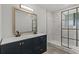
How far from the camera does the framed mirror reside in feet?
8.10

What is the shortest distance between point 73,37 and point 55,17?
196cm

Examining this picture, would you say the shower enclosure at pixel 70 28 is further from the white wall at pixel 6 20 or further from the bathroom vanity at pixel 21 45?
the white wall at pixel 6 20

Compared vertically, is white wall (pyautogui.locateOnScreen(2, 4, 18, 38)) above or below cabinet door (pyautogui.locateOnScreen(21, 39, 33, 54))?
above

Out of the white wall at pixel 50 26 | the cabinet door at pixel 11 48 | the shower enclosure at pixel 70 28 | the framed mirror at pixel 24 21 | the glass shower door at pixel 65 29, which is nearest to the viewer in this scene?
the cabinet door at pixel 11 48

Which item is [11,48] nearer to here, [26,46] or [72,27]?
[26,46]

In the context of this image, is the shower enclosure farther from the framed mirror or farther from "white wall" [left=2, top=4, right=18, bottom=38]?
"white wall" [left=2, top=4, right=18, bottom=38]

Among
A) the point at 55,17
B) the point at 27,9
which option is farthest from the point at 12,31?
the point at 55,17

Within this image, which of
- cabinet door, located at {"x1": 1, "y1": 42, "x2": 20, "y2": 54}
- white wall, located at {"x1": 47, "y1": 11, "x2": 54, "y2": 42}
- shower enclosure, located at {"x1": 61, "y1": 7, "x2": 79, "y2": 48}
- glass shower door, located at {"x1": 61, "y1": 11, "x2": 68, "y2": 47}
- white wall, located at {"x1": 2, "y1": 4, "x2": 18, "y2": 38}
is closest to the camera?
cabinet door, located at {"x1": 1, "y1": 42, "x2": 20, "y2": 54}

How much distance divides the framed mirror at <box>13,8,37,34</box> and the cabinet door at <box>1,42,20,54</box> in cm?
69

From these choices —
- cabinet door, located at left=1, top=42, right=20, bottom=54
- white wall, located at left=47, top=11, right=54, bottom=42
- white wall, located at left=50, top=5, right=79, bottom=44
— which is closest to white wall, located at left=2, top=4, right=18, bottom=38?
cabinet door, located at left=1, top=42, right=20, bottom=54

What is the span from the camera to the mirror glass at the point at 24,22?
8.37 ft

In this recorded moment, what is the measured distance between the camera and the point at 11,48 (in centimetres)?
174

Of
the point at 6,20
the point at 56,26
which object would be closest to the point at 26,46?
the point at 6,20

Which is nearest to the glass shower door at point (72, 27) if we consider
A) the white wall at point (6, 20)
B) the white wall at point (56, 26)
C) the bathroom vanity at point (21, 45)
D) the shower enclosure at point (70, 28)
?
the shower enclosure at point (70, 28)
